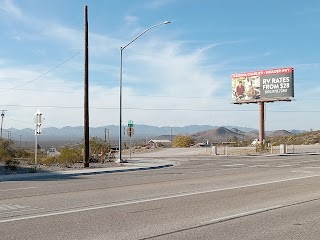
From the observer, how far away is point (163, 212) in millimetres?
11156

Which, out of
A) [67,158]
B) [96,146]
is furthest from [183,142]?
[67,158]

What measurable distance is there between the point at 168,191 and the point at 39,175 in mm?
10318

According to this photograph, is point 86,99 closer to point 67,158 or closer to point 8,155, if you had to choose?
point 8,155

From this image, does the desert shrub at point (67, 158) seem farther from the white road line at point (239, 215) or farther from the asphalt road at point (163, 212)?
the white road line at point (239, 215)

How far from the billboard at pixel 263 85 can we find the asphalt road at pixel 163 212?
48861 mm

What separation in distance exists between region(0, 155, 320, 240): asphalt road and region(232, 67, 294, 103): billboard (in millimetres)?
48861

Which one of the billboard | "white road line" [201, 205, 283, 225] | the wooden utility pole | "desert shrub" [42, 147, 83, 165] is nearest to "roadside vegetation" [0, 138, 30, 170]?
"desert shrub" [42, 147, 83, 165]

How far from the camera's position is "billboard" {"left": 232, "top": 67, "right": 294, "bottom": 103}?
210ft

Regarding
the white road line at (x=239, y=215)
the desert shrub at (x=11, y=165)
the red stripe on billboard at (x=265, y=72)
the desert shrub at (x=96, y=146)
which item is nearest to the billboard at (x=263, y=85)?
the red stripe on billboard at (x=265, y=72)

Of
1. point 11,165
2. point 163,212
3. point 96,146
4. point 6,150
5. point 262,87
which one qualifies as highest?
point 262,87

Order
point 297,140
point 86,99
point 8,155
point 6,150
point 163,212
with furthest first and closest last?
point 297,140, point 6,150, point 8,155, point 86,99, point 163,212

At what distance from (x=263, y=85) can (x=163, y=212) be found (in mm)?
57884

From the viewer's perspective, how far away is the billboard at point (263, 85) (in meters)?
64.1

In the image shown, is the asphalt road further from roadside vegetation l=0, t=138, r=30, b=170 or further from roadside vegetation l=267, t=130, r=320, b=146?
roadside vegetation l=267, t=130, r=320, b=146
